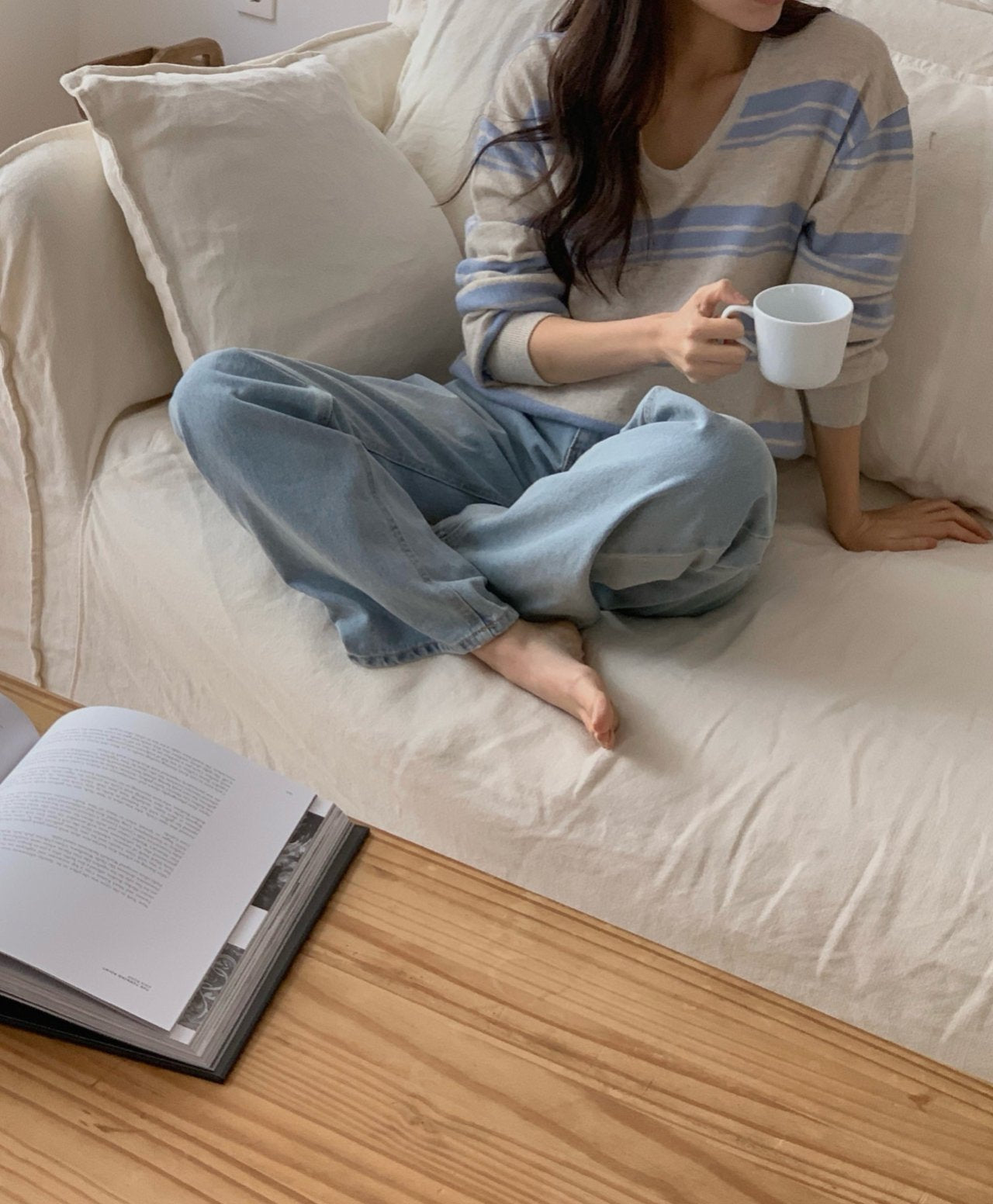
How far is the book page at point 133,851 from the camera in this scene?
693 mm

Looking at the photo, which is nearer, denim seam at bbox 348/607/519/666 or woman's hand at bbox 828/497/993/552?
denim seam at bbox 348/607/519/666

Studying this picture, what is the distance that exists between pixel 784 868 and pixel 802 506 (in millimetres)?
513

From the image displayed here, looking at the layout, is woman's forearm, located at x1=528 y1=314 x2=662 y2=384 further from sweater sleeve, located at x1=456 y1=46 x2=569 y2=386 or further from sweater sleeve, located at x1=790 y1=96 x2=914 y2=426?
sweater sleeve, located at x1=790 y1=96 x2=914 y2=426

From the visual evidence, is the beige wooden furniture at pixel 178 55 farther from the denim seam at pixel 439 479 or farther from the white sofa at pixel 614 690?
the denim seam at pixel 439 479

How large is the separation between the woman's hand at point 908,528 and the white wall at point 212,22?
1.24 m

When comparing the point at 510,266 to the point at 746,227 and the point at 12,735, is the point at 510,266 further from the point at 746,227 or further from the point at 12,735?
the point at 12,735

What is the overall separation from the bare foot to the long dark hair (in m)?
0.39

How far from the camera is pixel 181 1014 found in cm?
69

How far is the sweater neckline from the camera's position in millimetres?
1163

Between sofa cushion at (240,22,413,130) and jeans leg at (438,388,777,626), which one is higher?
sofa cushion at (240,22,413,130)

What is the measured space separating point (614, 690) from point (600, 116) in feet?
1.84

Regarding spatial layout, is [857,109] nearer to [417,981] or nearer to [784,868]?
[784,868]

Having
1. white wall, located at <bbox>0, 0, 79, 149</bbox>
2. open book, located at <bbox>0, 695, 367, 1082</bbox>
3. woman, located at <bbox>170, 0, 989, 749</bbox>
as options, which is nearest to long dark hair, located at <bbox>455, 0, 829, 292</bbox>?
woman, located at <bbox>170, 0, 989, 749</bbox>

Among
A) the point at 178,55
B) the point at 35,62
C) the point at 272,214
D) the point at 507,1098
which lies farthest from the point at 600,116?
the point at 35,62
